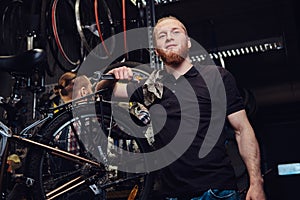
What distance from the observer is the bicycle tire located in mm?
2504

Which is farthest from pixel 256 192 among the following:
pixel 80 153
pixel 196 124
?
pixel 80 153

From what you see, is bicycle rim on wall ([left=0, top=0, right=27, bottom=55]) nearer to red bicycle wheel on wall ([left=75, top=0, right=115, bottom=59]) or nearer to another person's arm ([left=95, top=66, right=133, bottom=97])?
red bicycle wheel on wall ([left=75, top=0, right=115, bottom=59])

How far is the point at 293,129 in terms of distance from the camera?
648 cm

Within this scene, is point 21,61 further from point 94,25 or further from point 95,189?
point 94,25

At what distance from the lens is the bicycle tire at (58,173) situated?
8.21 feet

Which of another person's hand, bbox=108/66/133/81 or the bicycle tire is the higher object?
another person's hand, bbox=108/66/133/81

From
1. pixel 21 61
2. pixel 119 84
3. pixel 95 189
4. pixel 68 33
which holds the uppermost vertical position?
pixel 68 33

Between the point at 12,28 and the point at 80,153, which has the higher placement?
the point at 12,28

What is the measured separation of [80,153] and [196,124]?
998mm

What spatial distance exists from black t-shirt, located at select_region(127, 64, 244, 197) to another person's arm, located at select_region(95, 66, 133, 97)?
236mm

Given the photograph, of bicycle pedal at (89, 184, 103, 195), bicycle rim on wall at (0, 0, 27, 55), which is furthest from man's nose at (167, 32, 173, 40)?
bicycle rim on wall at (0, 0, 27, 55)

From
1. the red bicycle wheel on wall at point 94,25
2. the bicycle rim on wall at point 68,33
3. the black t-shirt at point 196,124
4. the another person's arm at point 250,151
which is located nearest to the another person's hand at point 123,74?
the black t-shirt at point 196,124

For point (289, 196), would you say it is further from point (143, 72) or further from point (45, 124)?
point (45, 124)

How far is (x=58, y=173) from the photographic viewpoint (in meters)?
2.69
